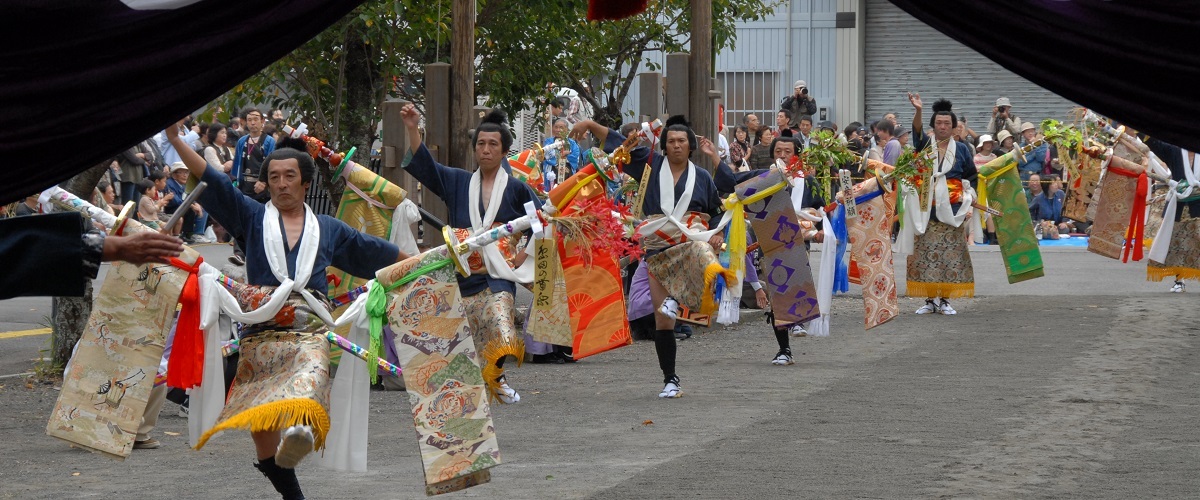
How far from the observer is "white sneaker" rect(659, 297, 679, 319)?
30.1 feet

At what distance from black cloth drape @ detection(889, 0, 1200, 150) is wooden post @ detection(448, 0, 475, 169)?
271 inches

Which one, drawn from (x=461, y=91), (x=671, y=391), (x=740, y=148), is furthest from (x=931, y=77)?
(x=671, y=391)

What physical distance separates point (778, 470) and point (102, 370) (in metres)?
2.95

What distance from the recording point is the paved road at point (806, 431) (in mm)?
6539

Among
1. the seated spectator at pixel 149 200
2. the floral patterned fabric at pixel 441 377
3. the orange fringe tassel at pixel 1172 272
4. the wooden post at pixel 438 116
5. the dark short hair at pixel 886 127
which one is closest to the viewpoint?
the floral patterned fabric at pixel 441 377

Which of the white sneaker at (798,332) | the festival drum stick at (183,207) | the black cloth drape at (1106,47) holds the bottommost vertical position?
the white sneaker at (798,332)

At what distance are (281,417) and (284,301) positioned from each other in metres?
0.64

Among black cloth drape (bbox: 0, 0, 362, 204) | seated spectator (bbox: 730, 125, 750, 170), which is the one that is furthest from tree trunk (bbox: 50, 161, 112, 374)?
seated spectator (bbox: 730, 125, 750, 170)

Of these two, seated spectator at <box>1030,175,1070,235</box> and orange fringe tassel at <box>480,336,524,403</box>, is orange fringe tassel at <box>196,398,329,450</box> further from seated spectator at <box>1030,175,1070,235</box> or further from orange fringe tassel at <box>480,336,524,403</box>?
seated spectator at <box>1030,175,1070,235</box>

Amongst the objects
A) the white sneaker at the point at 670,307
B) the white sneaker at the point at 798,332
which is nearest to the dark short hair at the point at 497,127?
the white sneaker at the point at 670,307

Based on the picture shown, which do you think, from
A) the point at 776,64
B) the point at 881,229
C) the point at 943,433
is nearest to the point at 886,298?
the point at 881,229

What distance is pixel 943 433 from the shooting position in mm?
7727

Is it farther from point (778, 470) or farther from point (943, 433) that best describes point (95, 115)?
point (943, 433)

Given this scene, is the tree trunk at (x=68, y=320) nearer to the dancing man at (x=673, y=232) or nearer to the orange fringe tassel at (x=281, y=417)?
the dancing man at (x=673, y=232)
